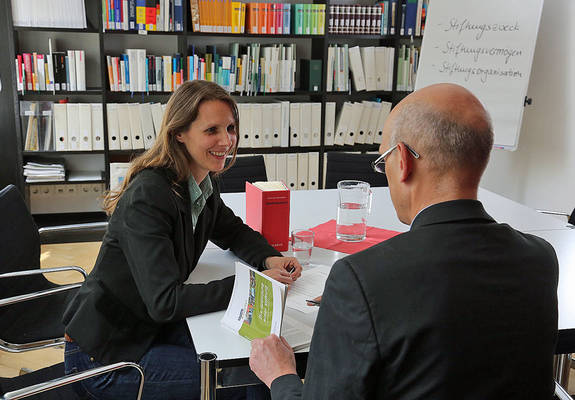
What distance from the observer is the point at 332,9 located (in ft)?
14.8

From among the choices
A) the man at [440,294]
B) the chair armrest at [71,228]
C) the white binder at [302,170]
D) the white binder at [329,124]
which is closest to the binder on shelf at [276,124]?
the white binder at [302,170]

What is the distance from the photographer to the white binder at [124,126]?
4254 mm

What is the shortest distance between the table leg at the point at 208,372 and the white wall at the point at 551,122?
3.08 metres

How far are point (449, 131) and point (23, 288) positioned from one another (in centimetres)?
172

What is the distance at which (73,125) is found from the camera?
422cm

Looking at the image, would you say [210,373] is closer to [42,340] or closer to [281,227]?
[281,227]

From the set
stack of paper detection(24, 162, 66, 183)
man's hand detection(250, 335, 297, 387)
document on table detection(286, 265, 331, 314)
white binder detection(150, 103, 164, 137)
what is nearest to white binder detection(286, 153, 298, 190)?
white binder detection(150, 103, 164, 137)

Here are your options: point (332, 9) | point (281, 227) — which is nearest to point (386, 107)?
point (332, 9)

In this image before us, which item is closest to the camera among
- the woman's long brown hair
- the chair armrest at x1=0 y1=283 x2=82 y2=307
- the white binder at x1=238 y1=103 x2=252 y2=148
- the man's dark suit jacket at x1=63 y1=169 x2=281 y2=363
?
the man's dark suit jacket at x1=63 y1=169 x2=281 y2=363

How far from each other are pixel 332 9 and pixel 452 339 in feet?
13.0

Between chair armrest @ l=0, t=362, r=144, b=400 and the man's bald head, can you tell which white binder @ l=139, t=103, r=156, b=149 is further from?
the man's bald head

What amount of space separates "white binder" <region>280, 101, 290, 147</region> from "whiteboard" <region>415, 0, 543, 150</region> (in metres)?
1.07

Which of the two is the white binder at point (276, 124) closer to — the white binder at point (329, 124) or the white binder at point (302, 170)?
the white binder at point (302, 170)

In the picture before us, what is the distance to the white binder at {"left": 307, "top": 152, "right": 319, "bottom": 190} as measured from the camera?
4723mm
